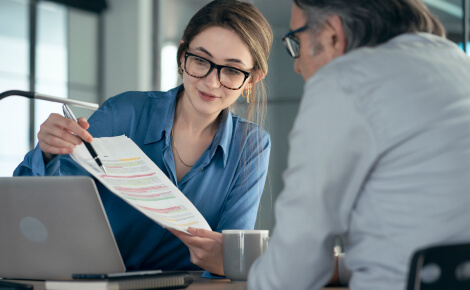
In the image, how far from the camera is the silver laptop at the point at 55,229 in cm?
121

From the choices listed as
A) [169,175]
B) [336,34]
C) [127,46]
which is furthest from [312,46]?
[127,46]

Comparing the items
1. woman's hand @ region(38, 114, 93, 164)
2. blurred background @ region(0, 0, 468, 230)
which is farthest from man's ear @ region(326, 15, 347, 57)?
blurred background @ region(0, 0, 468, 230)

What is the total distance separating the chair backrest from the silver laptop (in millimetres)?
675

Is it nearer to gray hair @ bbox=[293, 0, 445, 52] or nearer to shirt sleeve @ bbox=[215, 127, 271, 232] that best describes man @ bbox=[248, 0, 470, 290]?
gray hair @ bbox=[293, 0, 445, 52]

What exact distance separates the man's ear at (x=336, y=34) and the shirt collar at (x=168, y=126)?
0.88m

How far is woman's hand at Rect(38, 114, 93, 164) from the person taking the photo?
1459 millimetres

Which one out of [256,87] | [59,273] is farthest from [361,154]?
[256,87]

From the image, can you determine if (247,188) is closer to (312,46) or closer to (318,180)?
(312,46)

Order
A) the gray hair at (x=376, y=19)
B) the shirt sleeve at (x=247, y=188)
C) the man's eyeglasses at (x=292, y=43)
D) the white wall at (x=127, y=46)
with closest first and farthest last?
the gray hair at (x=376, y=19) < the man's eyeglasses at (x=292, y=43) < the shirt sleeve at (x=247, y=188) < the white wall at (x=127, y=46)

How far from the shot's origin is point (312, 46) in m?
1.15

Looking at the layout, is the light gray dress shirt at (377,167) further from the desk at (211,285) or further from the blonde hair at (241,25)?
the blonde hair at (241,25)

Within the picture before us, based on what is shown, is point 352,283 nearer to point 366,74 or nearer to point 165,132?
point 366,74

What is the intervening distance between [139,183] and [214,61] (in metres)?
0.60

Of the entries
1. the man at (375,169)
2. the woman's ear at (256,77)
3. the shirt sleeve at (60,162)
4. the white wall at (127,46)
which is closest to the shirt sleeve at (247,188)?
the woman's ear at (256,77)
